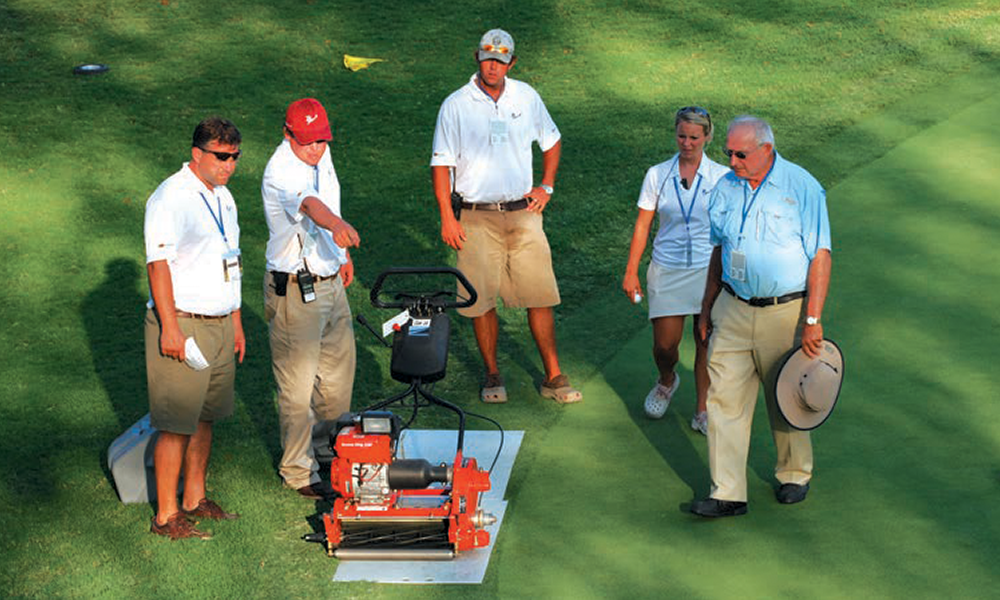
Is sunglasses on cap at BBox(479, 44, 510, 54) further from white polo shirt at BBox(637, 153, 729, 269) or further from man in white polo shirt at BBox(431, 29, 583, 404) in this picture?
white polo shirt at BBox(637, 153, 729, 269)

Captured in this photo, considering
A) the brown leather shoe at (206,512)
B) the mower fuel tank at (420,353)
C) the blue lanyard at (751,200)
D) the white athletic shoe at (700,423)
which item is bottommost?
the brown leather shoe at (206,512)

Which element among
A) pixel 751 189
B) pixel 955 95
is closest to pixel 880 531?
pixel 751 189

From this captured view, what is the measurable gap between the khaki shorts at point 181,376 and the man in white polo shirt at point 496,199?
1.95 metres

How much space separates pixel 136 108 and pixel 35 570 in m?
8.73

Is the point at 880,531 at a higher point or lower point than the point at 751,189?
lower

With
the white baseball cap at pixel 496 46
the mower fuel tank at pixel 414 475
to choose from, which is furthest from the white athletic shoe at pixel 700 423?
the white baseball cap at pixel 496 46

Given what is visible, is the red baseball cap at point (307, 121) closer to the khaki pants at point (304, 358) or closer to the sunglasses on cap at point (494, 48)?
the khaki pants at point (304, 358)

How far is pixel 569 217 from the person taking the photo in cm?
1202

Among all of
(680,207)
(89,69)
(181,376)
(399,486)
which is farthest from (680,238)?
(89,69)

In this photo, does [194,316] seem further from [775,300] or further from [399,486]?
[775,300]

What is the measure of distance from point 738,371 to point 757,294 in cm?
43

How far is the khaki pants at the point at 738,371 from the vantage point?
725 centimetres

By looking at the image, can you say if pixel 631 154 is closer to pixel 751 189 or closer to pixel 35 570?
pixel 751 189

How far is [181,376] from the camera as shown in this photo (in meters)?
7.13
